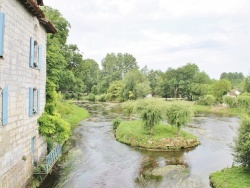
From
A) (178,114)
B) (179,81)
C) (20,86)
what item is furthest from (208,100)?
(20,86)

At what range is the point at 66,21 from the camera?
38844mm

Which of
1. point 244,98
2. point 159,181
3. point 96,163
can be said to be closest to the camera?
point 159,181

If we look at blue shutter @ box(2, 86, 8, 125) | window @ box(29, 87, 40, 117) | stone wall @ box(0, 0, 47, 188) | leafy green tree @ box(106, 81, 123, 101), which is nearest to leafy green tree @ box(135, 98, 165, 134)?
window @ box(29, 87, 40, 117)

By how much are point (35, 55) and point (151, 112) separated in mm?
16288

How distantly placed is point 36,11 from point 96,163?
544 inches

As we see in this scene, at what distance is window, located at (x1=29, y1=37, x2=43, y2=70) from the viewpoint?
17.6m

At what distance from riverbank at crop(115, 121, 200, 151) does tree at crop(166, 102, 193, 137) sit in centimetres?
130

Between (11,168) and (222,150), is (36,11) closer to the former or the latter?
(11,168)

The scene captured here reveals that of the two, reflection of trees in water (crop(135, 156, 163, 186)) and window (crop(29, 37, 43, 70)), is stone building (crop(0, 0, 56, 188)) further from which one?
reflection of trees in water (crop(135, 156, 163, 186))

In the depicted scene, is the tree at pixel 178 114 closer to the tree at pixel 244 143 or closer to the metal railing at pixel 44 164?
the tree at pixel 244 143

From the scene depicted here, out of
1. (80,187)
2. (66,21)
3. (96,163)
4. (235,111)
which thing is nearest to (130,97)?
(235,111)

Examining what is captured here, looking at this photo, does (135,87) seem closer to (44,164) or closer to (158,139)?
(158,139)

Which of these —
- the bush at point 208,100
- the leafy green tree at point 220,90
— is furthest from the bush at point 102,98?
the leafy green tree at point 220,90

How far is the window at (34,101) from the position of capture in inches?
704
